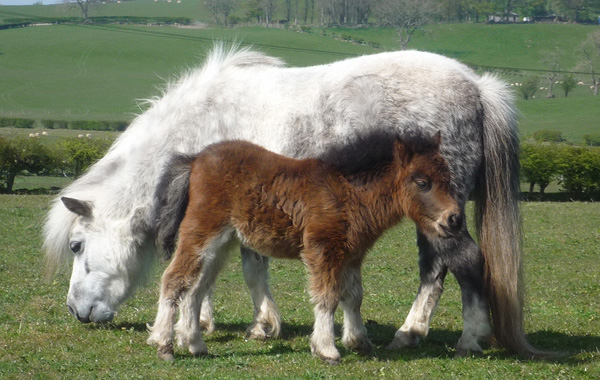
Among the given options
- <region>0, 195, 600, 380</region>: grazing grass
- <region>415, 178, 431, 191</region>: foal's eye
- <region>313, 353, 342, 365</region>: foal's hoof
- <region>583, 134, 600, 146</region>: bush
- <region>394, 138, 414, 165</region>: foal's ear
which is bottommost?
<region>583, 134, 600, 146</region>: bush

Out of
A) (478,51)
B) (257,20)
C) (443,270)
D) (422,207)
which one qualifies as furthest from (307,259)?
(257,20)

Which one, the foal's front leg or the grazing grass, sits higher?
the foal's front leg

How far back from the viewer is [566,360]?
6707mm

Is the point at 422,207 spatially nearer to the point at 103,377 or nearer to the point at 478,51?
the point at 103,377

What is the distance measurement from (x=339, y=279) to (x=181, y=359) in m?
1.63

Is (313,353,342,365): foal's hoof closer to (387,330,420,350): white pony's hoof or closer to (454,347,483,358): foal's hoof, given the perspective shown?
(387,330,420,350): white pony's hoof

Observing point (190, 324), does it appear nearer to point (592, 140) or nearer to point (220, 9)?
point (592, 140)

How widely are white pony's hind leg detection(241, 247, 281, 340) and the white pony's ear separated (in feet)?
5.53

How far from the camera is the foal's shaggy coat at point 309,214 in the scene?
20.4ft

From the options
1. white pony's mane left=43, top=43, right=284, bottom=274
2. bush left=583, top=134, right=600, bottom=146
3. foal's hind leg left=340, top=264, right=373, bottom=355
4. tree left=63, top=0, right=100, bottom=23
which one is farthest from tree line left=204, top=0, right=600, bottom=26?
foal's hind leg left=340, top=264, right=373, bottom=355

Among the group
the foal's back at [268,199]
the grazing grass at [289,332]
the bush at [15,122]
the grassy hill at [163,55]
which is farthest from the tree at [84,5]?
the foal's back at [268,199]

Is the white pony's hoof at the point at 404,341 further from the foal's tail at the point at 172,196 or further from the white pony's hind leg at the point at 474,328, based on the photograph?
the foal's tail at the point at 172,196

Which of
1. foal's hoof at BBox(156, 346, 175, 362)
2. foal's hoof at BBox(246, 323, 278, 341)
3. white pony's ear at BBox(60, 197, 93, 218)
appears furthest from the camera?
foal's hoof at BBox(246, 323, 278, 341)

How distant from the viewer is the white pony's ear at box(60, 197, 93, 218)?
7203mm
